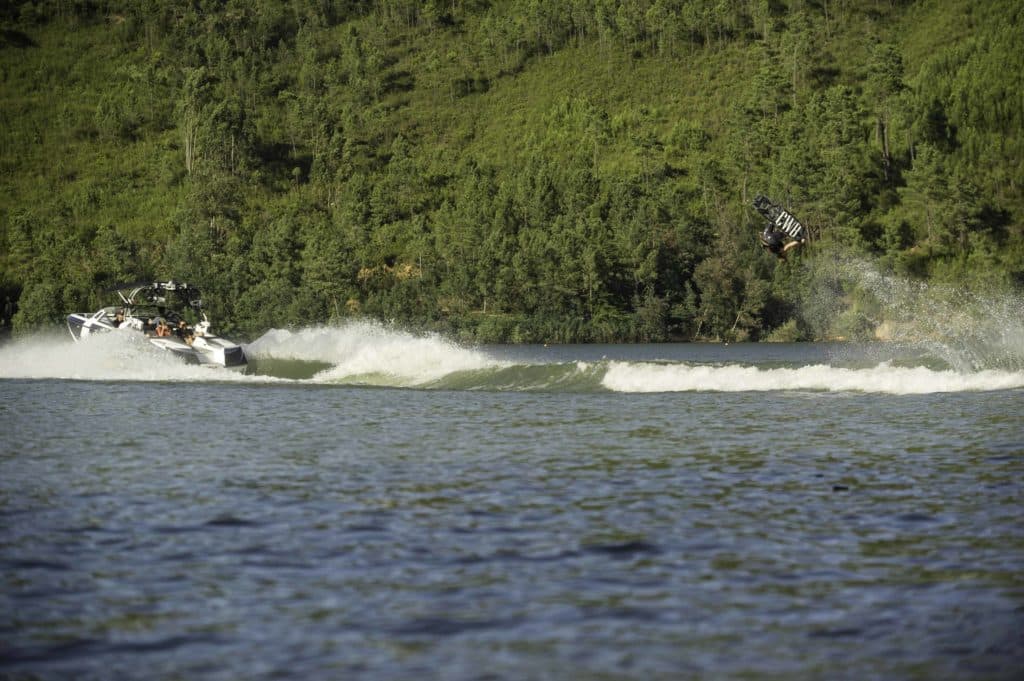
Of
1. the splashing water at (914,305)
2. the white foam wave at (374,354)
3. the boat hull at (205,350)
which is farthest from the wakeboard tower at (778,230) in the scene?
the splashing water at (914,305)

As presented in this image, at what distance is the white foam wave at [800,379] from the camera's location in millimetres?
37219

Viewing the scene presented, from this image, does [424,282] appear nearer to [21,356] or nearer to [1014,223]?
[1014,223]

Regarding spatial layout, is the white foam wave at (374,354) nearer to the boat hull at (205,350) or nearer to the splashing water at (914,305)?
the boat hull at (205,350)

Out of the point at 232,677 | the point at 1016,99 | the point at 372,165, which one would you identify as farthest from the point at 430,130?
the point at 232,677

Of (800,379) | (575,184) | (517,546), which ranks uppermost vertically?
(575,184)

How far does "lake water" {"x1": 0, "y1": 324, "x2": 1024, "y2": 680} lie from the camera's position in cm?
1002

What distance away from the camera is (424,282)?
5113 inches

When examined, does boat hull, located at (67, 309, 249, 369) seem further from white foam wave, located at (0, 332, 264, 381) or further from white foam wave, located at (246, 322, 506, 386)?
white foam wave, located at (246, 322, 506, 386)

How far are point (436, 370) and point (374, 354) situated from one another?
12.3 feet

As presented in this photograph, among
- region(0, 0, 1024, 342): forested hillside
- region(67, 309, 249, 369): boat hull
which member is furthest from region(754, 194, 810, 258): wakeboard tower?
region(0, 0, 1024, 342): forested hillside

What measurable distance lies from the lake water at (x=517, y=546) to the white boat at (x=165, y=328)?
Result: 56.9ft

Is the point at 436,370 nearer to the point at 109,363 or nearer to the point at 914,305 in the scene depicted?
the point at 109,363

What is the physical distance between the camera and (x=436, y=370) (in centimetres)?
4762

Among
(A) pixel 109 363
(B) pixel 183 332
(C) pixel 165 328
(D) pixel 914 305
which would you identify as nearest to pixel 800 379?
(B) pixel 183 332
